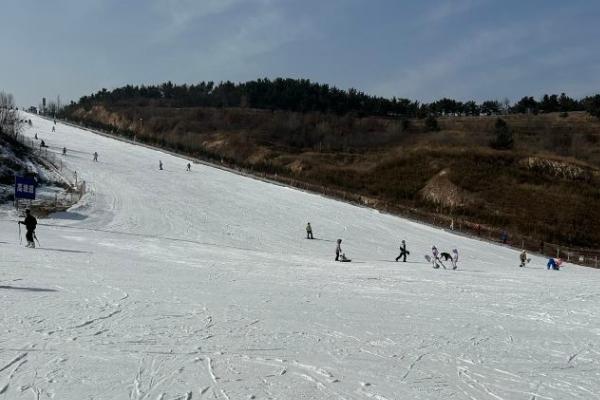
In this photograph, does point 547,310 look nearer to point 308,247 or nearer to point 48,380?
point 48,380

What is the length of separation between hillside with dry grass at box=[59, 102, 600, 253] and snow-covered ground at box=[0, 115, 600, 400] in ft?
82.0

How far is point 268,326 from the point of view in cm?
1021

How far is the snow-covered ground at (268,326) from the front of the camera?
23.5 ft

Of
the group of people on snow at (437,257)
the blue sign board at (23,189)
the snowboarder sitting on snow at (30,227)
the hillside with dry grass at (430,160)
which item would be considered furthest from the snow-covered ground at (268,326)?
the hillside with dry grass at (430,160)

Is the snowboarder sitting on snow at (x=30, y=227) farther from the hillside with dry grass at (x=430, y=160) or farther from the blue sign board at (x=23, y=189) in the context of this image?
the hillside with dry grass at (x=430, y=160)

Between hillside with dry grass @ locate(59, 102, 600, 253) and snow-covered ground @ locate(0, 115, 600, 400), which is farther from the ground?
hillside with dry grass @ locate(59, 102, 600, 253)

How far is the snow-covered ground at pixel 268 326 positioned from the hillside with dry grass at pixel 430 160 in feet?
82.0

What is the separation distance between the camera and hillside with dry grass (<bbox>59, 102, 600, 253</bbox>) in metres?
56.4

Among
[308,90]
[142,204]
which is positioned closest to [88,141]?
[142,204]

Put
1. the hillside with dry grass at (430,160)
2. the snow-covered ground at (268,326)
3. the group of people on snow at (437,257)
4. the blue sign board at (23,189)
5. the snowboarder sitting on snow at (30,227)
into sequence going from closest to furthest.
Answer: the snow-covered ground at (268,326) → the snowboarder sitting on snow at (30,227) → the group of people on snow at (437,257) → the blue sign board at (23,189) → the hillside with dry grass at (430,160)

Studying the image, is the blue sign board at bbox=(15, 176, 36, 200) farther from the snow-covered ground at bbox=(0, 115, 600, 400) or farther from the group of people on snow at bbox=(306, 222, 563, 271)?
the group of people on snow at bbox=(306, 222, 563, 271)

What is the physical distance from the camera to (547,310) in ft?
43.6

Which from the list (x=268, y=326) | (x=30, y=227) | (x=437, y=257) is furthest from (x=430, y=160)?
(x=268, y=326)

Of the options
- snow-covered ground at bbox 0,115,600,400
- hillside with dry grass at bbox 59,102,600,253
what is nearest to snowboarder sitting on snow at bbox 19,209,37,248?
snow-covered ground at bbox 0,115,600,400
